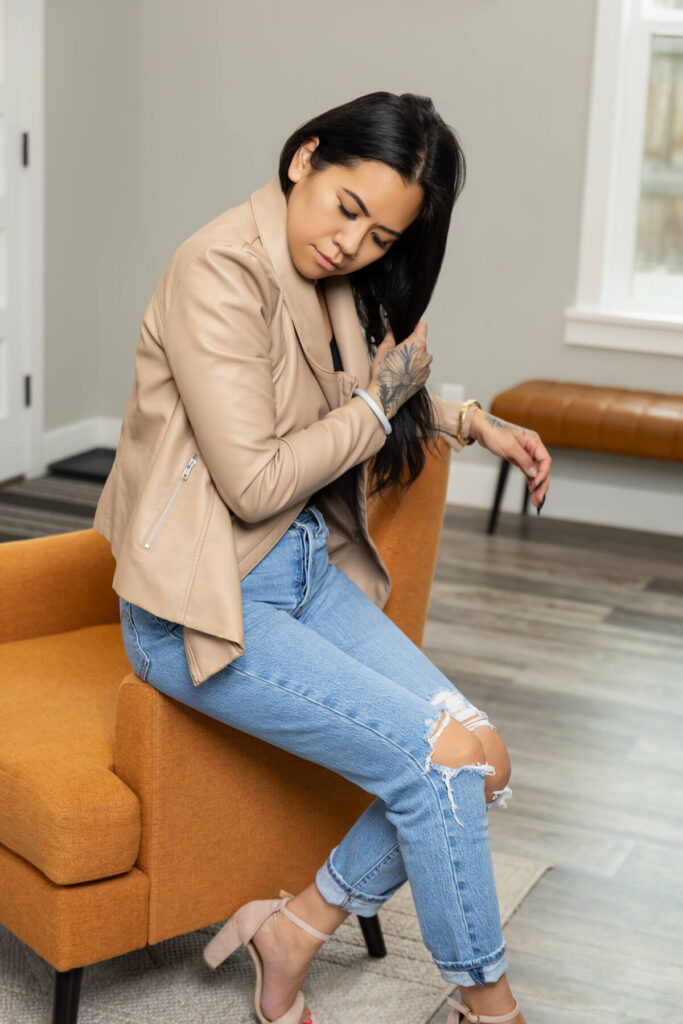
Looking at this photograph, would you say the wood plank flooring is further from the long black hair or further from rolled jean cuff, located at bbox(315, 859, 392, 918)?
the long black hair

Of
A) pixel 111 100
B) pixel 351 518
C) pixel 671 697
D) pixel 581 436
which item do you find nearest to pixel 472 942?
pixel 351 518

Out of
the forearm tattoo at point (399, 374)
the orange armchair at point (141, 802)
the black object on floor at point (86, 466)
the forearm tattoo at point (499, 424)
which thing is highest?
the forearm tattoo at point (399, 374)

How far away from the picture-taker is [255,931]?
1.75m

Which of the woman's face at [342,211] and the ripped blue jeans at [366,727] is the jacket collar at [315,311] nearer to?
the woman's face at [342,211]

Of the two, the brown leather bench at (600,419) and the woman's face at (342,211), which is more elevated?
the woman's face at (342,211)

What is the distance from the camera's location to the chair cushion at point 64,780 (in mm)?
1591

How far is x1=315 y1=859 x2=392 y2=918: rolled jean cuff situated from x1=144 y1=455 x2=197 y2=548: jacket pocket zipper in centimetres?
51

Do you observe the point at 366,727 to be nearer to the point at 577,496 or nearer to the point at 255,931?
the point at 255,931

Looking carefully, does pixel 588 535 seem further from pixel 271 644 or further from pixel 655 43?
pixel 271 644

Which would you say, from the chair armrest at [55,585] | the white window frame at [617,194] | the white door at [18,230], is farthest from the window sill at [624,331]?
the chair armrest at [55,585]

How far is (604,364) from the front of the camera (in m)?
4.86

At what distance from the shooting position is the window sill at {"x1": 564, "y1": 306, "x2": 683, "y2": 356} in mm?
4691

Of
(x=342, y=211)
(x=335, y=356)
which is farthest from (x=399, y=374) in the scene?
(x=342, y=211)

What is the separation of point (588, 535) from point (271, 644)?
3.28 meters
